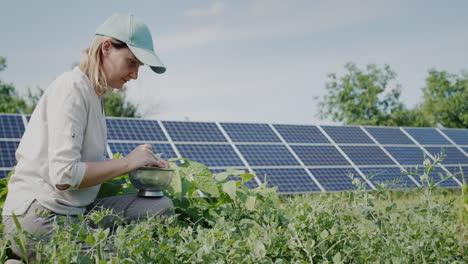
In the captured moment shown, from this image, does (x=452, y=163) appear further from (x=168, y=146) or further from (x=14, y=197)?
(x=14, y=197)

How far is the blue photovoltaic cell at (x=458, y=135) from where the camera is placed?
48.9 feet

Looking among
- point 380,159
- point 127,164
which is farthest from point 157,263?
point 380,159

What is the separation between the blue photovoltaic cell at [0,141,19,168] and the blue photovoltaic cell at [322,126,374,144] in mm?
7224

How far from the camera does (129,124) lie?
34.9 ft

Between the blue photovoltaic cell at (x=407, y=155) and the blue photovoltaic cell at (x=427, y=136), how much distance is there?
93 cm

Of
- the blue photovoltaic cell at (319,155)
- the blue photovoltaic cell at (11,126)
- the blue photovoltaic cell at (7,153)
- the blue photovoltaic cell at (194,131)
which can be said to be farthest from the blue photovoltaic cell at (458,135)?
the blue photovoltaic cell at (7,153)

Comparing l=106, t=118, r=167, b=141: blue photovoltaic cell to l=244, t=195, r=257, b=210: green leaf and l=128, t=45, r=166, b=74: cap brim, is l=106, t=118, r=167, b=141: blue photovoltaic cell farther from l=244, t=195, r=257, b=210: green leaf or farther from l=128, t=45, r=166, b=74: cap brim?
l=128, t=45, r=166, b=74: cap brim

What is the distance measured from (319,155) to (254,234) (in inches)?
330

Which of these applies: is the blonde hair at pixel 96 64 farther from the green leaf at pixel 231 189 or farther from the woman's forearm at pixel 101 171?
the green leaf at pixel 231 189

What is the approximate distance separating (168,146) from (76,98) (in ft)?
21.8

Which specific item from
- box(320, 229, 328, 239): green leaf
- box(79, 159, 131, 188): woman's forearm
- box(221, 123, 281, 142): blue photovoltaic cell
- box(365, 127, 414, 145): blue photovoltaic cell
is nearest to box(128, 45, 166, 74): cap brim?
box(79, 159, 131, 188): woman's forearm

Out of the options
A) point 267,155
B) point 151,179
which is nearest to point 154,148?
point 267,155

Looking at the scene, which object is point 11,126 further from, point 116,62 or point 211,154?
point 116,62

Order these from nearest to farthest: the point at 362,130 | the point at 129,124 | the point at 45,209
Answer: the point at 45,209 < the point at 129,124 < the point at 362,130
